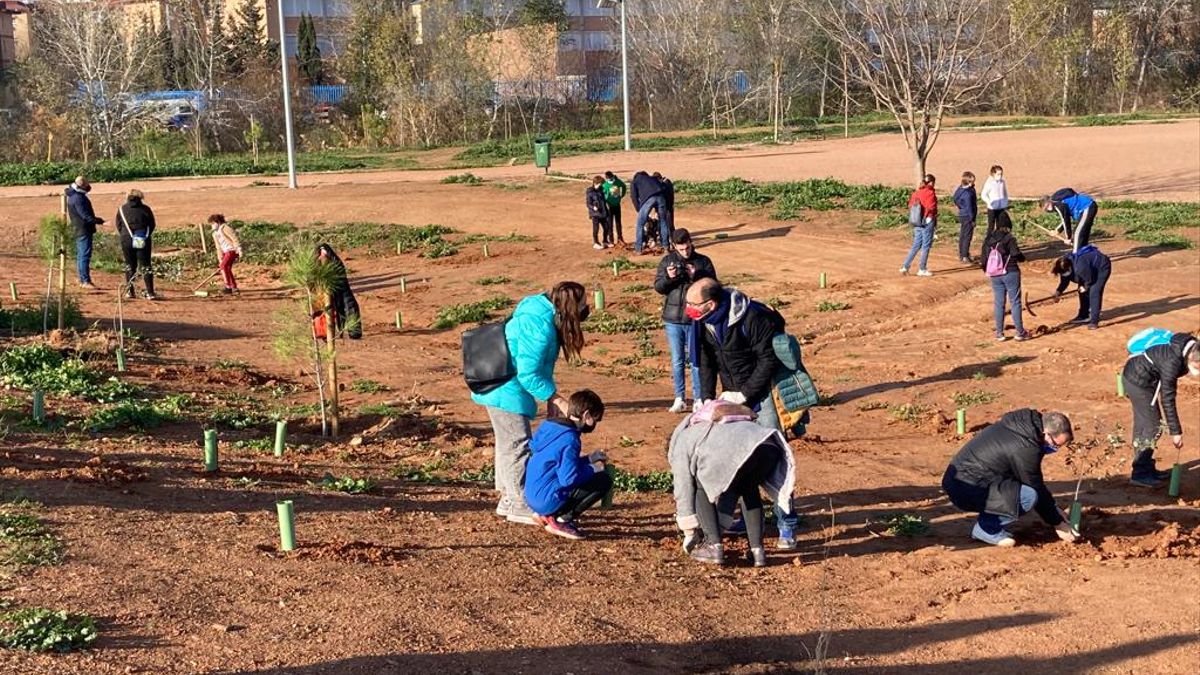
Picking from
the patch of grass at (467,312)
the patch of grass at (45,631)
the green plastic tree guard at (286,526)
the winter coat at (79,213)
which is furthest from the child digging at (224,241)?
the patch of grass at (45,631)

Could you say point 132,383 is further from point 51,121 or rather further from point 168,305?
point 51,121

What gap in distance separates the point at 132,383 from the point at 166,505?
16.1ft

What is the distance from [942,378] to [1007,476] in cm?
608

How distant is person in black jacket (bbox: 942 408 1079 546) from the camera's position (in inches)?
336

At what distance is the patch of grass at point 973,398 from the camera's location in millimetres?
13475

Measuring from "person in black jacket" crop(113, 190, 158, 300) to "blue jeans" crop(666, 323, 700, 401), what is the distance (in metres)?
9.50

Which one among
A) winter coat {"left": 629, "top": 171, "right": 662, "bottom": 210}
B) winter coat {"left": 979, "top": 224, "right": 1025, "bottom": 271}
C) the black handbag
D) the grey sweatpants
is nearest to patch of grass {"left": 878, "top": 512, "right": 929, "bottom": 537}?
the grey sweatpants

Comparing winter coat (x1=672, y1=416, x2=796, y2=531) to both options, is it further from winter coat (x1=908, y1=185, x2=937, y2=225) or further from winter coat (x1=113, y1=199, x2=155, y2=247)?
winter coat (x1=113, y1=199, x2=155, y2=247)

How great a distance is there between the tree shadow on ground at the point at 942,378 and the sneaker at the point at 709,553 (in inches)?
234

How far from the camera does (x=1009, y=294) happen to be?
15.6 metres

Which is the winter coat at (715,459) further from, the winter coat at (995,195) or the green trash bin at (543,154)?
the green trash bin at (543,154)

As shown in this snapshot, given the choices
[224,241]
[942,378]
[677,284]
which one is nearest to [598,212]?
[224,241]

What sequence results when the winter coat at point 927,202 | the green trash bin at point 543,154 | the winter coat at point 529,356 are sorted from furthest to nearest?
the green trash bin at point 543,154 < the winter coat at point 927,202 < the winter coat at point 529,356

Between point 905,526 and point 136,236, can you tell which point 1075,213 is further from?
point 136,236
